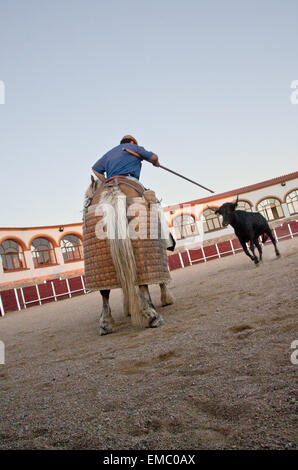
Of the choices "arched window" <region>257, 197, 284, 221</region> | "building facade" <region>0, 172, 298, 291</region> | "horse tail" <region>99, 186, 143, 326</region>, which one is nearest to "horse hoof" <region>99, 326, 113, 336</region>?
"horse tail" <region>99, 186, 143, 326</region>

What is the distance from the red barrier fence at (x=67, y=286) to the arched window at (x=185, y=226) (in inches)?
282

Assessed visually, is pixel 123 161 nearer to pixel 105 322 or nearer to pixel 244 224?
pixel 105 322

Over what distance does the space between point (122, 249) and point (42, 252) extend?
21948 mm

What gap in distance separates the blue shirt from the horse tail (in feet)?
1.62

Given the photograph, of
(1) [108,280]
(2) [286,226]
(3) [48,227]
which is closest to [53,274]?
(3) [48,227]

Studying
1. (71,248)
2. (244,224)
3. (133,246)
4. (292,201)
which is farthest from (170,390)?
(292,201)

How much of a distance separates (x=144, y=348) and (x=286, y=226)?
1939 cm

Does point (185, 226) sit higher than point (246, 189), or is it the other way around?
point (246, 189)

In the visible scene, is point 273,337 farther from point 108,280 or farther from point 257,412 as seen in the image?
point 108,280

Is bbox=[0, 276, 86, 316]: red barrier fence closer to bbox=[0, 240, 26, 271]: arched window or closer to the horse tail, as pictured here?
bbox=[0, 240, 26, 271]: arched window

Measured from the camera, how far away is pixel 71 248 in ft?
81.5

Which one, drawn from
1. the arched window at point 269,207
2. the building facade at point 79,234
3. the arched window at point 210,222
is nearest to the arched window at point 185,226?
the building facade at point 79,234

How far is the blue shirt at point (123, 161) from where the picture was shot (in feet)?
11.6

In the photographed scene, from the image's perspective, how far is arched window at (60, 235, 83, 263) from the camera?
80.2 feet
